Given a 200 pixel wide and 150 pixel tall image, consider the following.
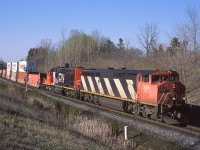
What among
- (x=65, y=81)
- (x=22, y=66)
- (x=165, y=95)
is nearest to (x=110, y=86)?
(x=165, y=95)

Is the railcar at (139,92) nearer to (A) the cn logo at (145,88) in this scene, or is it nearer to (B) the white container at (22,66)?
(A) the cn logo at (145,88)

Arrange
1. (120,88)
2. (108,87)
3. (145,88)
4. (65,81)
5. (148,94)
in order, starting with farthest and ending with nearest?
(65,81)
(108,87)
(120,88)
(145,88)
(148,94)

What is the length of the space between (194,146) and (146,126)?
456cm

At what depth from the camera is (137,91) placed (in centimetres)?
2233

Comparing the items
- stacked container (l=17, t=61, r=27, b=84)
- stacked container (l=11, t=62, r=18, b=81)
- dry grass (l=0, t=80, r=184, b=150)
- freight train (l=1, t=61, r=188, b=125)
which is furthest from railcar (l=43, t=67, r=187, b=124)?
stacked container (l=11, t=62, r=18, b=81)

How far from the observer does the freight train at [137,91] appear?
2009 centimetres

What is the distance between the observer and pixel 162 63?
34000mm

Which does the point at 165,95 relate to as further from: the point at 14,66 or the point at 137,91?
the point at 14,66

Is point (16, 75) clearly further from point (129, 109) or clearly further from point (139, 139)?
point (139, 139)

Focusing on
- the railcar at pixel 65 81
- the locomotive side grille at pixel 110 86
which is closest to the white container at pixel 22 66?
the railcar at pixel 65 81

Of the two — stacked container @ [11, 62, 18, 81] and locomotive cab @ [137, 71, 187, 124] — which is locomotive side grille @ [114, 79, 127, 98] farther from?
stacked container @ [11, 62, 18, 81]

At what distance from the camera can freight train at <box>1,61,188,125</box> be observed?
20.1 meters

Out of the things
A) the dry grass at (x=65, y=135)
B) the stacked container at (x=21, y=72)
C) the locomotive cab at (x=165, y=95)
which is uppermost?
the stacked container at (x=21, y=72)

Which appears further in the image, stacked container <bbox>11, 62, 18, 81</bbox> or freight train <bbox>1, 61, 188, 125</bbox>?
stacked container <bbox>11, 62, 18, 81</bbox>
